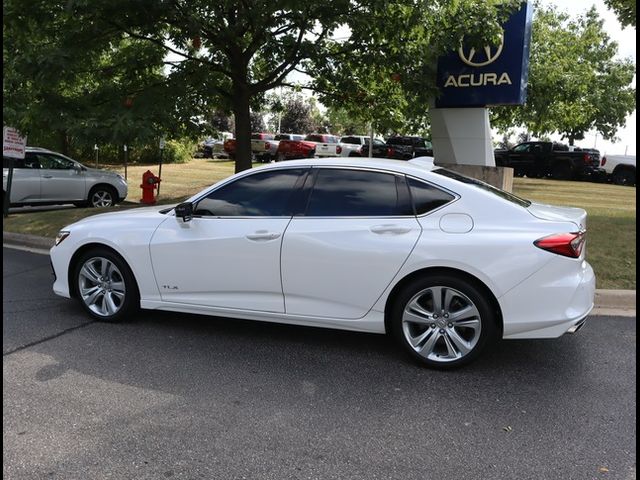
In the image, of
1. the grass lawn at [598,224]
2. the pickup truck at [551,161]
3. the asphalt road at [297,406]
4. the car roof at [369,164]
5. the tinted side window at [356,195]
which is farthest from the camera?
the pickup truck at [551,161]

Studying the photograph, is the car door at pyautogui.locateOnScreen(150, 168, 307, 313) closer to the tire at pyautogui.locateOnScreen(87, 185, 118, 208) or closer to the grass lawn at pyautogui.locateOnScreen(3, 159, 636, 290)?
the grass lawn at pyautogui.locateOnScreen(3, 159, 636, 290)

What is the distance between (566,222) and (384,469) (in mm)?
2285

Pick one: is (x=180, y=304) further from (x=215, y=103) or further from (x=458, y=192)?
(x=215, y=103)

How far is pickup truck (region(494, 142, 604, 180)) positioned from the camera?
24812 millimetres

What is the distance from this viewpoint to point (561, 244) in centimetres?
396

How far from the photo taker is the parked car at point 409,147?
1087 inches

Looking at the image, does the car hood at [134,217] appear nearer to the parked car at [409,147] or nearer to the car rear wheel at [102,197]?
the car rear wheel at [102,197]

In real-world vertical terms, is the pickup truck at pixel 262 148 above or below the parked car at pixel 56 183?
above

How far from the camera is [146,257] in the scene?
16.1ft

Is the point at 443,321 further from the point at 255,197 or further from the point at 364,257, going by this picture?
the point at 255,197

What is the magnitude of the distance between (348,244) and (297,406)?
1.29m

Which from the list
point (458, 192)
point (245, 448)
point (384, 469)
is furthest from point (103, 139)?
point (384, 469)

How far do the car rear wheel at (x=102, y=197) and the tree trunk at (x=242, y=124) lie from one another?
3749 millimetres

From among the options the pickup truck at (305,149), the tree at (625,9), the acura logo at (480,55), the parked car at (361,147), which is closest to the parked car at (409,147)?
the parked car at (361,147)
